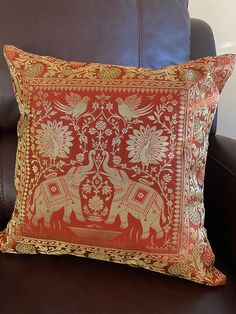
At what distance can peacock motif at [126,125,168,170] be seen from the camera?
0.78 meters

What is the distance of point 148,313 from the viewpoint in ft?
2.35

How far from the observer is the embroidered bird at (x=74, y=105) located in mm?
806

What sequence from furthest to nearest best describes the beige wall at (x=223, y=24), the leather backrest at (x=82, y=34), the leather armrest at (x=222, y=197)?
1. the beige wall at (x=223, y=24)
2. the leather backrest at (x=82, y=34)
3. the leather armrest at (x=222, y=197)

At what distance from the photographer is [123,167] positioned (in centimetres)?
79

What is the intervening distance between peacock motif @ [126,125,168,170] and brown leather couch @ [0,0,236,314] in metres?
0.18

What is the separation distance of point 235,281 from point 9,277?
0.43m

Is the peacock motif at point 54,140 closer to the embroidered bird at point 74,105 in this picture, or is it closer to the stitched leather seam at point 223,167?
the embroidered bird at point 74,105

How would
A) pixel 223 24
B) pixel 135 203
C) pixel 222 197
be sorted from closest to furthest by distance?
pixel 135 203 < pixel 222 197 < pixel 223 24

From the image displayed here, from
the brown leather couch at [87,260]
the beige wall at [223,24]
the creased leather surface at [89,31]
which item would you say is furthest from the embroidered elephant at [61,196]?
the beige wall at [223,24]

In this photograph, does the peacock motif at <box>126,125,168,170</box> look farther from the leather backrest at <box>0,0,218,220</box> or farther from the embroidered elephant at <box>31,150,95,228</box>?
the leather backrest at <box>0,0,218,220</box>

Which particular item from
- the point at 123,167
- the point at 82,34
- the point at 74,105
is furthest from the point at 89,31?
A: the point at 123,167

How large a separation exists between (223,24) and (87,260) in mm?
895

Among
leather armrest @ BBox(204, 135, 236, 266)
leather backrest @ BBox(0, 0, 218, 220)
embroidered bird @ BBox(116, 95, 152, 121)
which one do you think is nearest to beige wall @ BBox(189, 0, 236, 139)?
leather backrest @ BBox(0, 0, 218, 220)

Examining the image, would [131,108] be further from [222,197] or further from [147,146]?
A: [222,197]
